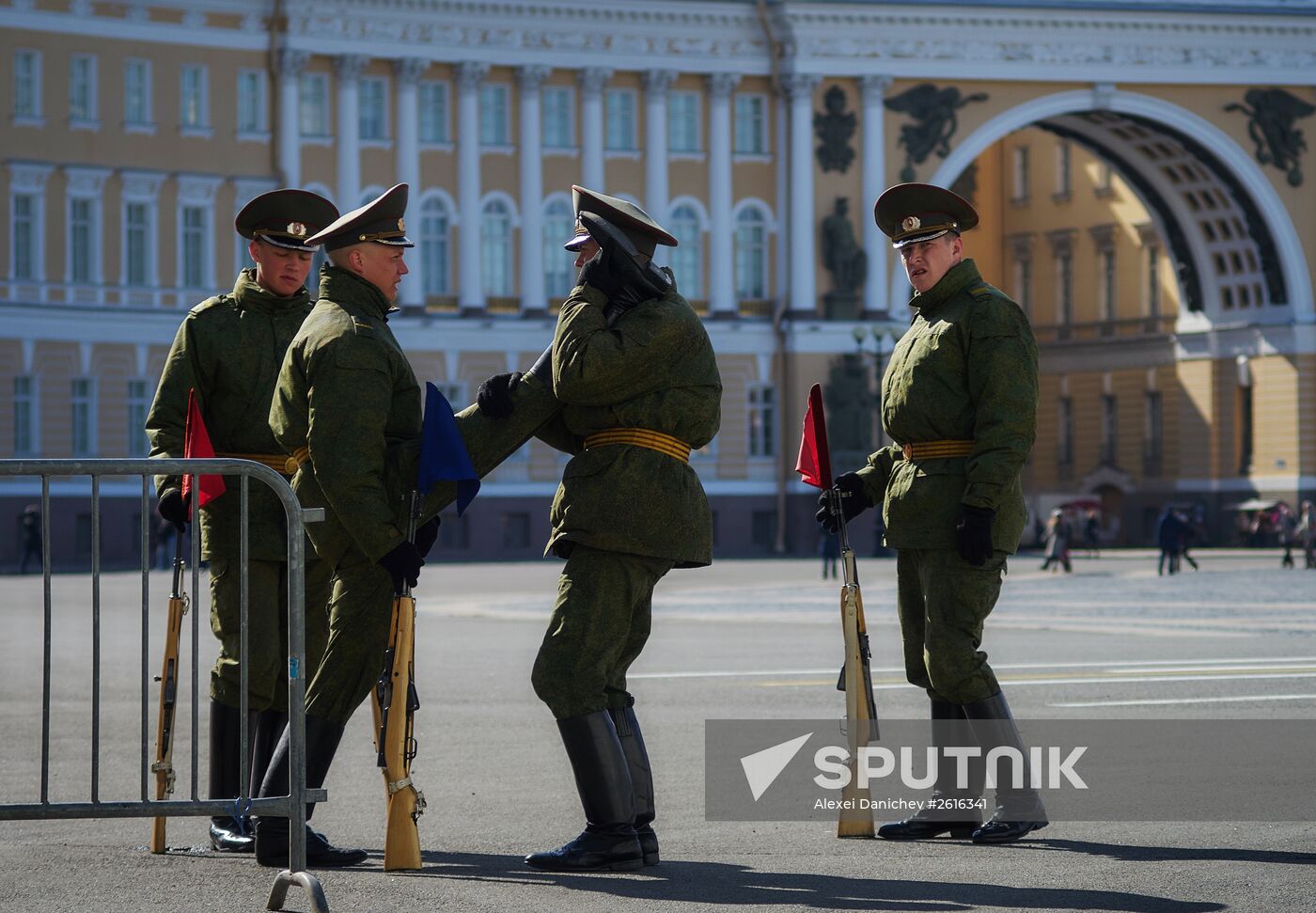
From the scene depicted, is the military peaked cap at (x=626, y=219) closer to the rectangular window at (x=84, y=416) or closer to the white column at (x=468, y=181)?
the rectangular window at (x=84, y=416)

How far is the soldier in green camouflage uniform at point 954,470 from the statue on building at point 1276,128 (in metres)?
50.5

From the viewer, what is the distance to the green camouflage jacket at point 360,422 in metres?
7.12

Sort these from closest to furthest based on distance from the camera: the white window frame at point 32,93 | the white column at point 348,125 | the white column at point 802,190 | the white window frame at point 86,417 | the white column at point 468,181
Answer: the white window frame at point 32,93 → the white window frame at point 86,417 → the white column at point 348,125 → the white column at point 468,181 → the white column at point 802,190

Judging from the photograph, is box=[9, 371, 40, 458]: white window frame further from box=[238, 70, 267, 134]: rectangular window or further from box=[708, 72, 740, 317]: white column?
box=[708, 72, 740, 317]: white column

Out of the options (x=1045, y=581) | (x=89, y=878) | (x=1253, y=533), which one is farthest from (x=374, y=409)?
(x=1253, y=533)

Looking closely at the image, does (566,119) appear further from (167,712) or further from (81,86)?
(167,712)

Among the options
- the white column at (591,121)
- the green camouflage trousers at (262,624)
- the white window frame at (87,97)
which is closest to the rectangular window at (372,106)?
the white column at (591,121)

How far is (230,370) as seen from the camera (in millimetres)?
8039

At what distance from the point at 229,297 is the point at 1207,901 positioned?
3.92 metres

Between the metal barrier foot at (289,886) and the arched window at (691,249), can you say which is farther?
the arched window at (691,249)

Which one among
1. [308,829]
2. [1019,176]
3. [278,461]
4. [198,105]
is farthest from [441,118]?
[308,829]

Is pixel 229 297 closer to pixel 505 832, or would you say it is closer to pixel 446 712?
pixel 505 832

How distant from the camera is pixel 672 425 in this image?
722 cm

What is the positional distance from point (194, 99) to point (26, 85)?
137 inches
